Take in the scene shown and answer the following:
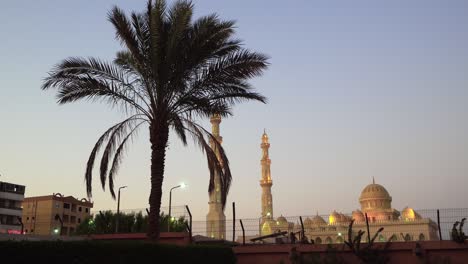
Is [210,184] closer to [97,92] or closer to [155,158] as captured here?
[155,158]

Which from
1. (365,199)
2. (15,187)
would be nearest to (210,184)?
(15,187)

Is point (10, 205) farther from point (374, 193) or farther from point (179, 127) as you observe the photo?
point (374, 193)

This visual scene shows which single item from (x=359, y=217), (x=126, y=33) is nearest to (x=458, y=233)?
(x=126, y=33)

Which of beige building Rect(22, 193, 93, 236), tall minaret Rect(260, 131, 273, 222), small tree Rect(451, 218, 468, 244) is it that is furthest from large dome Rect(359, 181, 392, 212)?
small tree Rect(451, 218, 468, 244)

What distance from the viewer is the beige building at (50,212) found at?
7731 centimetres

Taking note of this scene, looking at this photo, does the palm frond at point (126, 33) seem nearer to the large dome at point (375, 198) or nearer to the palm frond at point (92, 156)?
the palm frond at point (92, 156)

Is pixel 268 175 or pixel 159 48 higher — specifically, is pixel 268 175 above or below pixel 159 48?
above

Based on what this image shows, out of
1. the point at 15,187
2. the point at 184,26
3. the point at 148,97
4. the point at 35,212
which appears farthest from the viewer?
the point at 35,212

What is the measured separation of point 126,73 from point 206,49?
2891 millimetres

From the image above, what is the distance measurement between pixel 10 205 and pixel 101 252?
59992 millimetres

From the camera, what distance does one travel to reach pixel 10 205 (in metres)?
64.9

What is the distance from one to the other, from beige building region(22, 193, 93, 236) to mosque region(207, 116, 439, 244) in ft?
80.0

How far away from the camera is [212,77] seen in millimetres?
15453

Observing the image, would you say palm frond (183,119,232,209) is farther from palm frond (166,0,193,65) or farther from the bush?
the bush
